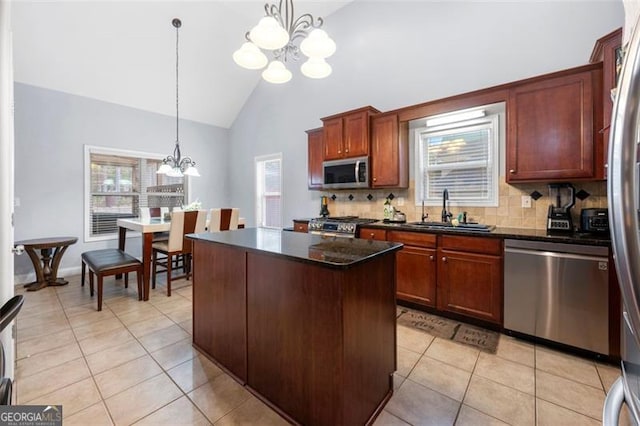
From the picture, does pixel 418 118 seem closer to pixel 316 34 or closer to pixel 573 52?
pixel 573 52

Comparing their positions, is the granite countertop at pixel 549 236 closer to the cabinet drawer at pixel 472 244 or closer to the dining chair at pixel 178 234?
the cabinet drawer at pixel 472 244

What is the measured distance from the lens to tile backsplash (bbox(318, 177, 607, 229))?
2410 mm

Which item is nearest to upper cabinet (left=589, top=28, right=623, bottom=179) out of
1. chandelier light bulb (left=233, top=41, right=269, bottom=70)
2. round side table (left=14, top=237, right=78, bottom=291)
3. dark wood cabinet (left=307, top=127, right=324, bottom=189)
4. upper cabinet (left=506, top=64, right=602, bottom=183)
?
upper cabinet (left=506, top=64, right=602, bottom=183)

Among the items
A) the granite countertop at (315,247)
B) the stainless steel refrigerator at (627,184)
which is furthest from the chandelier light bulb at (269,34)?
the stainless steel refrigerator at (627,184)

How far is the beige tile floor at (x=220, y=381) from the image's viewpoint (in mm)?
1505

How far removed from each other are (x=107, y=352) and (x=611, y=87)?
429cm

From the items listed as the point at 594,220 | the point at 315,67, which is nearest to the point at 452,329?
the point at 594,220

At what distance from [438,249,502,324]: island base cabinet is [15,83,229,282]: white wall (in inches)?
208

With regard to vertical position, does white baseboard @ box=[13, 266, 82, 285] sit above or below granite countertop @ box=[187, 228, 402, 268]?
below

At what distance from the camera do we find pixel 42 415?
122cm

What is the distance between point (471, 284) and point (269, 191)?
409 centimetres

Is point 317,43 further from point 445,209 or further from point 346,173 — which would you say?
A: point 445,209

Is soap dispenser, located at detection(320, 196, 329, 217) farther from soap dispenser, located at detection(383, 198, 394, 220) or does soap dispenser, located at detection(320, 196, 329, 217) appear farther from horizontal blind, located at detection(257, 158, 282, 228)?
horizontal blind, located at detection(257, 158, 282, 228)

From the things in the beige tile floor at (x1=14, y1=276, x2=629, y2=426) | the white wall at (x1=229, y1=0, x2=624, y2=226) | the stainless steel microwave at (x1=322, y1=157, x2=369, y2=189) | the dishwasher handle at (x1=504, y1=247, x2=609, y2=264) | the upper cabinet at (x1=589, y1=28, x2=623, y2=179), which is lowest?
the beige tile floor at (x1=14, y1=276, x2=629, y2=426)
